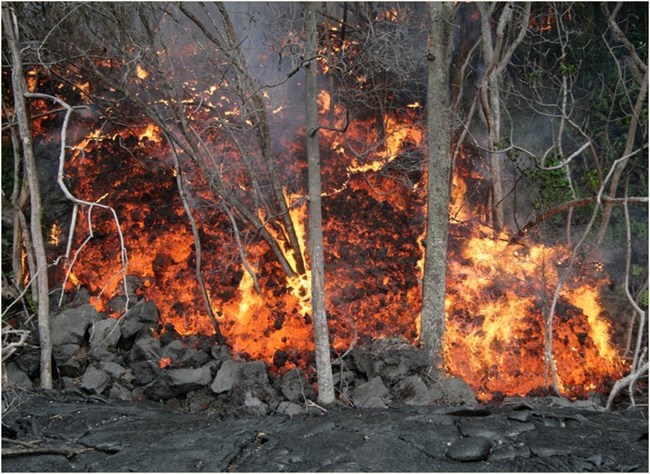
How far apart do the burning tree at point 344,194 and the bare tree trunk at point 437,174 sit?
4 centimetres

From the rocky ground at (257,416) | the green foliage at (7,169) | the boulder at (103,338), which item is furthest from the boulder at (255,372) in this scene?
the green foliage at (7,169)

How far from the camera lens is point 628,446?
618cm

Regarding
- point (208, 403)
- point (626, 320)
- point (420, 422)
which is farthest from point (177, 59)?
point (626, 320)

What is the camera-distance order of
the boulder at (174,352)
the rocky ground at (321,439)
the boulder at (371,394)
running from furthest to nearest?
the boulder at (174,352) < the boulder at (371,394) < the rocky ground at (321,439)

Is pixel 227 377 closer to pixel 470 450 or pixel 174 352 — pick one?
pixel 174 352

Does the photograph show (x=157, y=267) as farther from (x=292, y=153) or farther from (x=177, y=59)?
(x=177, y=59)

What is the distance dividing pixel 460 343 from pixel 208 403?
4595 millimetres

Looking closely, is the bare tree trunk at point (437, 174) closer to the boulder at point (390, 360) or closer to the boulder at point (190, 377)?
the boulder at point (390, 360)

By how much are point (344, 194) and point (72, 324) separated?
5702 mm

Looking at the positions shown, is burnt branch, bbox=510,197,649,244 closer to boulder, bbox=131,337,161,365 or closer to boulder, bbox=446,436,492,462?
boulder, bbox=446,436,492,462

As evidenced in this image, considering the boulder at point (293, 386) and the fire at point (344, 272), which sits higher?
the fire at point (344, 272)

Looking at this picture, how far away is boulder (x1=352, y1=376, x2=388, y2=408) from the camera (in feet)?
26.2

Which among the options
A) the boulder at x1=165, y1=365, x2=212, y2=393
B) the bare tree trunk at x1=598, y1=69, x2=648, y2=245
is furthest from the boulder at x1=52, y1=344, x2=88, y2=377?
the bare tree trunk at x1=598, y1=69, x2=648, y2=245

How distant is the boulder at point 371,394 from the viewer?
26.2 feet
